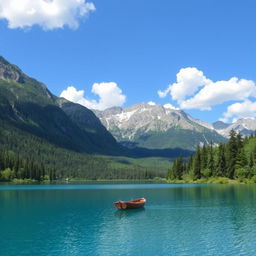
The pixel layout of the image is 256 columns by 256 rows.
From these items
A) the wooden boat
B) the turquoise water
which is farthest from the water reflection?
the wooden boat

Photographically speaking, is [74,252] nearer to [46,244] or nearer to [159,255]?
[46,244]

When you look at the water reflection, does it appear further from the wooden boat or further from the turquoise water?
the wooden boat

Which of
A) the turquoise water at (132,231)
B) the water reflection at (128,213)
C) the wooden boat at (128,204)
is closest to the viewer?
the turquoise water at (132,231)

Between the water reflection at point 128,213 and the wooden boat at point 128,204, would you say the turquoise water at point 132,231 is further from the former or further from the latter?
the wooden boat at point 128,204

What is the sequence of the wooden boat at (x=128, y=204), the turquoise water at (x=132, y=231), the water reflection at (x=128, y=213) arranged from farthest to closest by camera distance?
the wooden boat at (x=128, y=204)
the water reflection at (x=128, y=213)
the turquoise water at (x=132, y=231)

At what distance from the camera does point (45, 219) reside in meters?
78.1

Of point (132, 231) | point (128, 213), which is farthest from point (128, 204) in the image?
point (132, 231)

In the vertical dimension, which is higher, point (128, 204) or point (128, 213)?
point (128, 204)

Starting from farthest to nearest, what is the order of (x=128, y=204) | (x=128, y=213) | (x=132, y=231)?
(x=128, y=204) < (x=128, y=213) < (x=132, y=231)

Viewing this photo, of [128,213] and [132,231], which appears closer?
[132,231]

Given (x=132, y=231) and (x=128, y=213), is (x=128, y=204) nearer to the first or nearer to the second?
(x=128, y=213)

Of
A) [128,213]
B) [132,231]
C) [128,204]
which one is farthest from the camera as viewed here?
[128,204]

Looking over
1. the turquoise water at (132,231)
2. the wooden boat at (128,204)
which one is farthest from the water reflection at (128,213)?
the wooden boat at (128,204)

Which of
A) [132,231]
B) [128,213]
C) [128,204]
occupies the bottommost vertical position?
[132,231]
